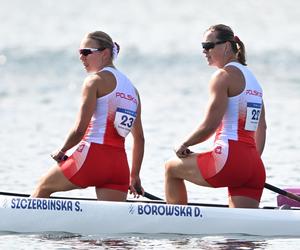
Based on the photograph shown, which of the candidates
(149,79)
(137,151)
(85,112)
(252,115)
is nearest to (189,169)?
(137,151)

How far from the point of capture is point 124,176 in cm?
1355

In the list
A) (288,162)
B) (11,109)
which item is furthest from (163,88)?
(288,162)

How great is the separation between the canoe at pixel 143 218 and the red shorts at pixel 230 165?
1.00 feet

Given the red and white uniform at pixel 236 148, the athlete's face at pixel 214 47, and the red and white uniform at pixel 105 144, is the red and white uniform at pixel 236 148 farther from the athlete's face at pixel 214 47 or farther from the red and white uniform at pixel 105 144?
the red and white uniform at pixel 105 144

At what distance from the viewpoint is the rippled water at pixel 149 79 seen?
1780cm

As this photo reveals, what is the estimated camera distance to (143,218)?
1368cm

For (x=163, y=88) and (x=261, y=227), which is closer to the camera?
(x=261, y=227)

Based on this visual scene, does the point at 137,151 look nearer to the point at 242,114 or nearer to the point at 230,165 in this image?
the point at 230,165

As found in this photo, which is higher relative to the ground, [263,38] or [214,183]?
[263,38]

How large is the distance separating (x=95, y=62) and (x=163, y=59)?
30567 millimetres

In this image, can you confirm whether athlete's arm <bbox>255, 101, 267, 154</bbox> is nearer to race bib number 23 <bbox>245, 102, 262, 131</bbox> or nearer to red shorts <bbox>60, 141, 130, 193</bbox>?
race bib number 23 <bbox>245, 102, 262, 131</bbox>

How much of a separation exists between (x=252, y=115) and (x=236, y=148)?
341mm

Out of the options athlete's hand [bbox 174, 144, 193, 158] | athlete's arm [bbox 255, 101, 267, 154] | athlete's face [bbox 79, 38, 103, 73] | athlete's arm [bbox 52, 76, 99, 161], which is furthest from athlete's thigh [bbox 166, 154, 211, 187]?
athlete's face [bbox 79, 38, 103, 73]

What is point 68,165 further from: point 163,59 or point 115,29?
point 115,29
